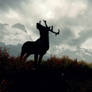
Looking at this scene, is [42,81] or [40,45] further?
[40,45]

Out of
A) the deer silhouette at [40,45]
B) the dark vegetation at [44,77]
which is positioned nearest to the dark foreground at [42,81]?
the dark vegetation at [44,77]

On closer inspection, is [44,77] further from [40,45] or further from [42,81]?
[40,45]

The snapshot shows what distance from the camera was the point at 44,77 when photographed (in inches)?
442

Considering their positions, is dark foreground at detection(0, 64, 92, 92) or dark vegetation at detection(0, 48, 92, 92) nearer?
dark foreground at detection(0, 64, 92, 92)

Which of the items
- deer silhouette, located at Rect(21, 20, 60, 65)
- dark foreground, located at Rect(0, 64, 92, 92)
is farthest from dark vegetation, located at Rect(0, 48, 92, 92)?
deer silhouette, located at Rect(21, 20, 60, 65)

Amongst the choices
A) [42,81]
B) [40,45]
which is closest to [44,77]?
[42,81]

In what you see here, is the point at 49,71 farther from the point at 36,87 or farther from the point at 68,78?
the point at 36,87

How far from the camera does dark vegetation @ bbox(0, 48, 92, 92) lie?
1038 cm

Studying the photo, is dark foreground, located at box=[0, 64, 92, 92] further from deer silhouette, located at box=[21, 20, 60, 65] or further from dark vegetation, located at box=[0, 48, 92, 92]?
deer silhouette, located at box=[21, 20, 60, 65]

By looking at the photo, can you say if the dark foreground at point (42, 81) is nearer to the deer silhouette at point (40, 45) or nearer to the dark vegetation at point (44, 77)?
the dark vegetation at point (44, 77)

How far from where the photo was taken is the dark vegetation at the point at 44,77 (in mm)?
10375

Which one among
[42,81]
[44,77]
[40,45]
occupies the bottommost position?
[42,81]

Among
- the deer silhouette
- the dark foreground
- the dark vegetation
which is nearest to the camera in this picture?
the dark foreground

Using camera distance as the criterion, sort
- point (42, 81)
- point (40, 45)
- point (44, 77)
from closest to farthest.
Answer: point (42, 81), point (44, 77), point (40, 45)
